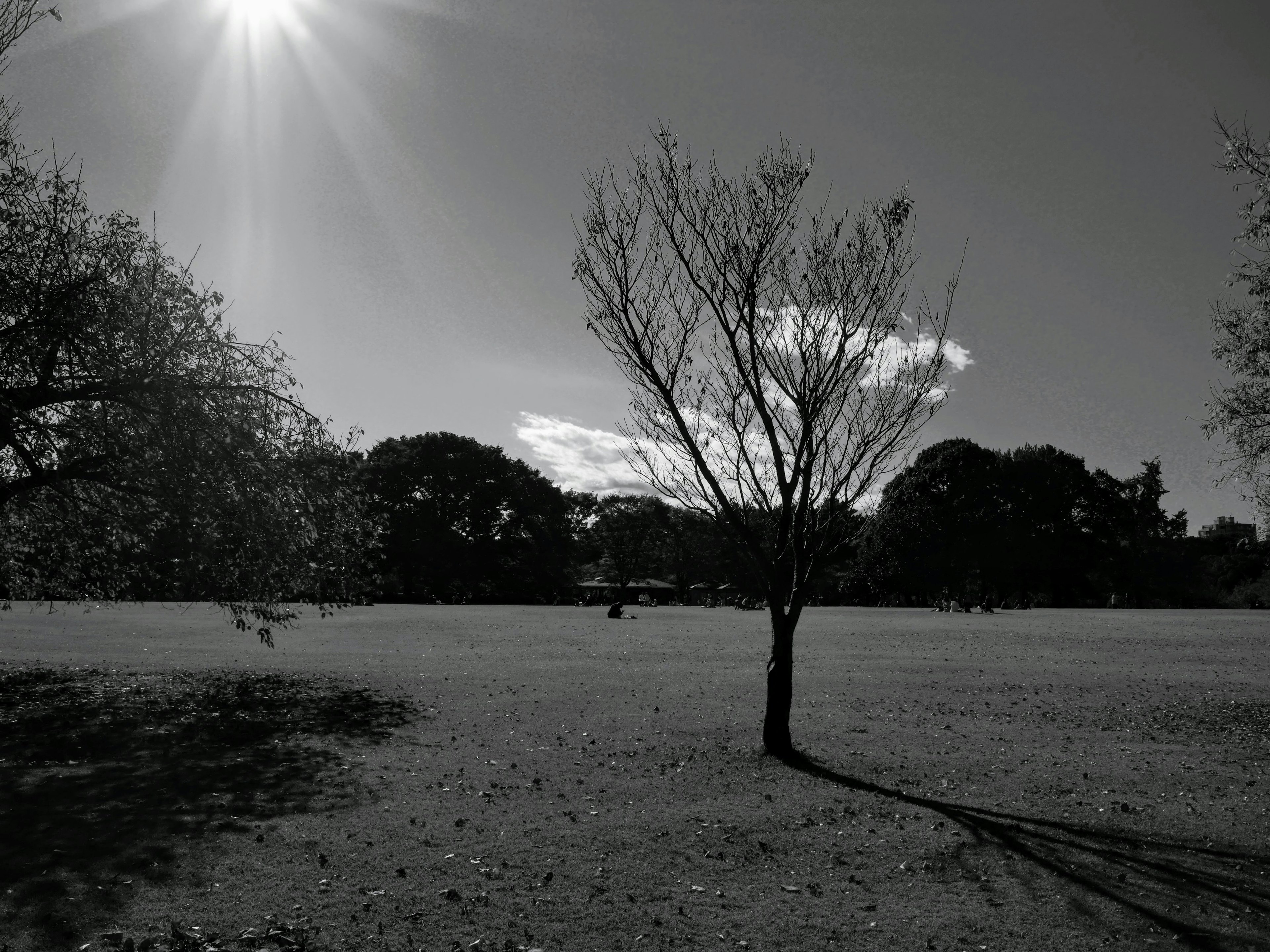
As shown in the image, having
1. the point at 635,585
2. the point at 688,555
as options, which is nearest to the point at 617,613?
the point at 635,585

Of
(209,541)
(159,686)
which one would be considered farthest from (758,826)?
(159,686)

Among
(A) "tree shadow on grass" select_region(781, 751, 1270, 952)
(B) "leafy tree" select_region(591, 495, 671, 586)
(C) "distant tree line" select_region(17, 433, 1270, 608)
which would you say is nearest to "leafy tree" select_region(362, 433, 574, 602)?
(C) "distant tree line" select_region(17, 433, 1270, 608)

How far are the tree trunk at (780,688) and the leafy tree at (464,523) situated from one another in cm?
6182

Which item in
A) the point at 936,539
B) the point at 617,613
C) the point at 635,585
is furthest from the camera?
the point at 635,585

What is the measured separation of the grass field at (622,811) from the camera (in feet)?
20.0

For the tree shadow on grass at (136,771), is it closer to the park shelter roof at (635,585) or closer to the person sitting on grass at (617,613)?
the person sitting on grass at (617,613)

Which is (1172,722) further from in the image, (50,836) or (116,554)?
(116,554)

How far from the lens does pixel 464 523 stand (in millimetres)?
76812

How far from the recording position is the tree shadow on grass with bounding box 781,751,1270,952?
244 inches

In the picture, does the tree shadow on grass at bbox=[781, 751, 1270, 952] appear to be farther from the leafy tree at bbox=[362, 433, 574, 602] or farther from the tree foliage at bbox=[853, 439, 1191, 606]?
the leafy tree at bbox=[362, 433, 574, 602]

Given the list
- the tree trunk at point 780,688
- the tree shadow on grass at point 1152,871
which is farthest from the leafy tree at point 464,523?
the tree shadow on grass at point 1152,871

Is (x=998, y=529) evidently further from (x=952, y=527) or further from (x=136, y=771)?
(x=136, y=771)

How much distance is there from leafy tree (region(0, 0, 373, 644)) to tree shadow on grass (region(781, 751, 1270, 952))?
10.8 metres

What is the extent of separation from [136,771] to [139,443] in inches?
208
